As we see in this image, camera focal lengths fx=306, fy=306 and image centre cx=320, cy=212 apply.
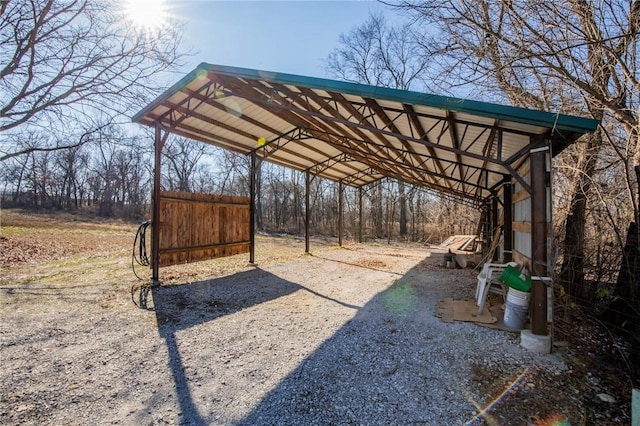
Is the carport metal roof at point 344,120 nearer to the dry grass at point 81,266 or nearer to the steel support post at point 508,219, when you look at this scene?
the steel support post at point 508,219

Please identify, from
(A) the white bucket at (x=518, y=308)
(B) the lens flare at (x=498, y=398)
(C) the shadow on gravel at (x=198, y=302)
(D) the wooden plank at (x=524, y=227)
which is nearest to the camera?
(B) the lens flare at (x=498, y=398)

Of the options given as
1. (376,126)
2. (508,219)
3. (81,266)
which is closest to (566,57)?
(376,126)

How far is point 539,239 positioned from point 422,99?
7.28 ft

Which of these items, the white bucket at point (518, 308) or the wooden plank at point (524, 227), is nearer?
the white bucket at point (518, 308)

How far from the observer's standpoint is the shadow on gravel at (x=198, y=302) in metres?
2.80

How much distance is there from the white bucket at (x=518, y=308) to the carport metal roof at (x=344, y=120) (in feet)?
5.04

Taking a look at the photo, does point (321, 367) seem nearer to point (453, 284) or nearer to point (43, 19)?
point (453, 284)

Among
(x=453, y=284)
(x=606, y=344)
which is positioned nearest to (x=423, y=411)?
(x=606, y=344)

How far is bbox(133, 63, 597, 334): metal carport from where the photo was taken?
146 inches

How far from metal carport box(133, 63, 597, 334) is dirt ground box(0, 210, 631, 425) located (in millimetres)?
970

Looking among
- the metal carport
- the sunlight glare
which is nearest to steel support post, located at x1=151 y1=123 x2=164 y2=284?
the metal carport

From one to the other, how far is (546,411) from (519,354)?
1.08m

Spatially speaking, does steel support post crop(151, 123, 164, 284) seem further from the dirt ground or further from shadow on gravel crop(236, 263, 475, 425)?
shadow on gravel crop(236, 263, 475, 425)

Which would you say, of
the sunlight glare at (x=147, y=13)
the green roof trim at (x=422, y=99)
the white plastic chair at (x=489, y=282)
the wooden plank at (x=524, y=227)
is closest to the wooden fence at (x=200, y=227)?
the green roof trim at (x=422, y=99)
